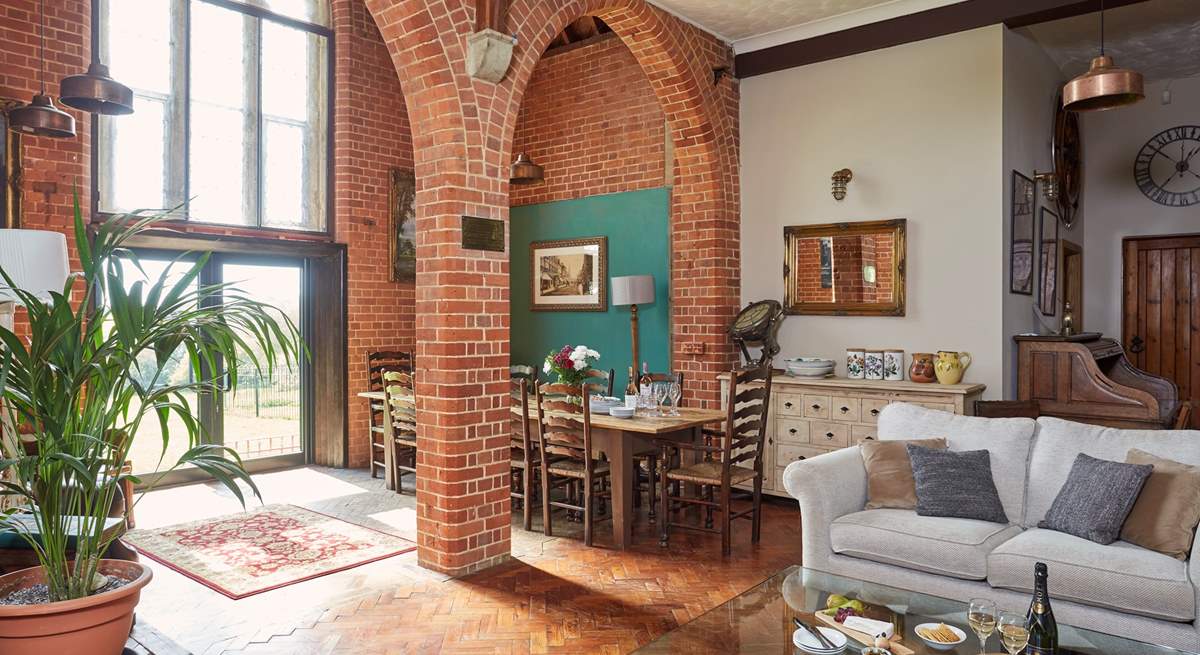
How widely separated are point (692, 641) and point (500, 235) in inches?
104

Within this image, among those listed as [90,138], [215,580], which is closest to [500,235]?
[215,580]

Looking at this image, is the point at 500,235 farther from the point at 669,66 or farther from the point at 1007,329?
the point at 1007,329

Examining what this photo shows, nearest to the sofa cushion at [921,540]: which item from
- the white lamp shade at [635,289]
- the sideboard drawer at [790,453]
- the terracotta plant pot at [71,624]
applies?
the sideboard drawer at [790,453]

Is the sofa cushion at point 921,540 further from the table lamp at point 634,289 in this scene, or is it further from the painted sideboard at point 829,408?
the table lamp at point 634,289

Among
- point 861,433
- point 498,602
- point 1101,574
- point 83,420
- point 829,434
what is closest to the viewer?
point 83,420

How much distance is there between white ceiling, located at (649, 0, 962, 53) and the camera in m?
5.79

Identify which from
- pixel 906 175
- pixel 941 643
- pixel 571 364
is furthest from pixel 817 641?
pixel 906 175

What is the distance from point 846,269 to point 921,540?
2990 millimetres

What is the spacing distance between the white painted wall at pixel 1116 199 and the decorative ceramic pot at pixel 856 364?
146 inches

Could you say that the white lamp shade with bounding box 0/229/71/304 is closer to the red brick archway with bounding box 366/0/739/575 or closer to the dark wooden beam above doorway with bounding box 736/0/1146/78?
the red brick archway with bounding box 366/0/739/575

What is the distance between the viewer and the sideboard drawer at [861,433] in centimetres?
549

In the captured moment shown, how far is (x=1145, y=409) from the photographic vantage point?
4.92m

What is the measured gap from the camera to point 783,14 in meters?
6.03

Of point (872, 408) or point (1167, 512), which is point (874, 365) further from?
point (1167, 512)
